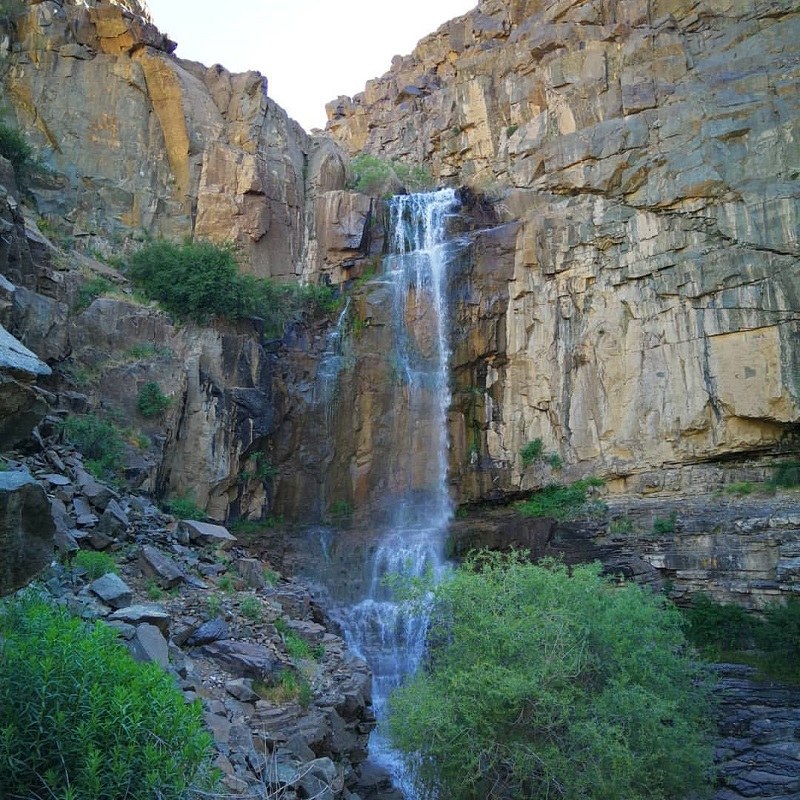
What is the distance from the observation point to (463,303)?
87.2 ft

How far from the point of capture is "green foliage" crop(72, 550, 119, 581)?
35.5ft

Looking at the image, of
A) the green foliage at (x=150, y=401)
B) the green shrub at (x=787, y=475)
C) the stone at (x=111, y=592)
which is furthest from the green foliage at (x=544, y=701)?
the green foliage at (x=150, y=401)

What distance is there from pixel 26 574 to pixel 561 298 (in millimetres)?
22408

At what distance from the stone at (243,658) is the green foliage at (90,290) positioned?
13345 millimetres

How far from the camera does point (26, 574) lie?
18.2ft

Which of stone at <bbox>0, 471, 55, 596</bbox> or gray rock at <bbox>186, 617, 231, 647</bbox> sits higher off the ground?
stone at <bbox>0, 471, 55, 596</bbox>

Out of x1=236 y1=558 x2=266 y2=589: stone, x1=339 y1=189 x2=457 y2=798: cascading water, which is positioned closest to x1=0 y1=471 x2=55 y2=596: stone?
x1=236 y1=558 x2=266 y2=589: stone

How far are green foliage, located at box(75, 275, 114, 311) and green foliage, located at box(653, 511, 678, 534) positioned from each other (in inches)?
716

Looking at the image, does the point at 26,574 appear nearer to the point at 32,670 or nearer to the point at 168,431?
the point at 32,670

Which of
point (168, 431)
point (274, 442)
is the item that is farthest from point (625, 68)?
point (168, 431)

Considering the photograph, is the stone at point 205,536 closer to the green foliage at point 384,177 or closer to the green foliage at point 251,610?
the green foliage at point 251,610

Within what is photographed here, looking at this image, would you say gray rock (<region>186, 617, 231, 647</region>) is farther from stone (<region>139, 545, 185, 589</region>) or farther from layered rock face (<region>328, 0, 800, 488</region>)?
layered rock face (<region>328, 0, 800, 488</region>)

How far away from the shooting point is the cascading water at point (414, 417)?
2003cm

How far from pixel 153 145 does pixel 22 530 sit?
26885 millimetres
